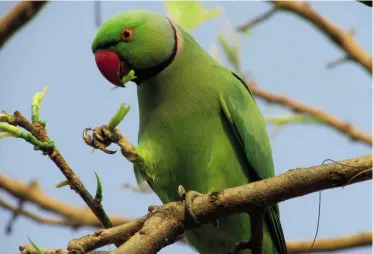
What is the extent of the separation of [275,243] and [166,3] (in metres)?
1.36

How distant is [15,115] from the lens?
1.59 meters

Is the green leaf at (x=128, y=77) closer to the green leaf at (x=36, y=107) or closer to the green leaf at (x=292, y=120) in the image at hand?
the green leaf at (x=36, y=107)

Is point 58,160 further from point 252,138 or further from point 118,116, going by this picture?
point 252,138

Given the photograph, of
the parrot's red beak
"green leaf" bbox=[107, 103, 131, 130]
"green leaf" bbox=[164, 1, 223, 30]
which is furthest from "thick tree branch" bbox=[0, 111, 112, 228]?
"green leaf" bbox=[164, 1, 223, 30]

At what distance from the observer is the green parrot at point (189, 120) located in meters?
2.36

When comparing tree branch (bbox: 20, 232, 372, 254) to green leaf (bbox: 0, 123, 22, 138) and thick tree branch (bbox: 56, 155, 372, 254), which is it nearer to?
thick tree branch (bbox: 56, 155, 372, 254)

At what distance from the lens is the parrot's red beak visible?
2574mm

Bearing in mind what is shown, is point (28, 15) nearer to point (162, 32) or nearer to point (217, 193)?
point (162, 32)

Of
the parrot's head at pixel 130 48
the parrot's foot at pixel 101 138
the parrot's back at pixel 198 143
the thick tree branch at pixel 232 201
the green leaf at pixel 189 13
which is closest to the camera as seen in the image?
the thick tree branch at pixel 232 201

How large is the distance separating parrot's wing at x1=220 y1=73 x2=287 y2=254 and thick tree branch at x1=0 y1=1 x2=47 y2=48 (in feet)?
2.68

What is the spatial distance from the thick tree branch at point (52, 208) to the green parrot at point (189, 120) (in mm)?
984

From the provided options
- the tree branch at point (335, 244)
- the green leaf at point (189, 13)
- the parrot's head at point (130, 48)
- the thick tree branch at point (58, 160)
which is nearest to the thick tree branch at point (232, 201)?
the thick tree branch at point (58, 160)

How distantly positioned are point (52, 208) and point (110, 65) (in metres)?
1.36

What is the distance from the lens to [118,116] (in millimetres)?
1708
